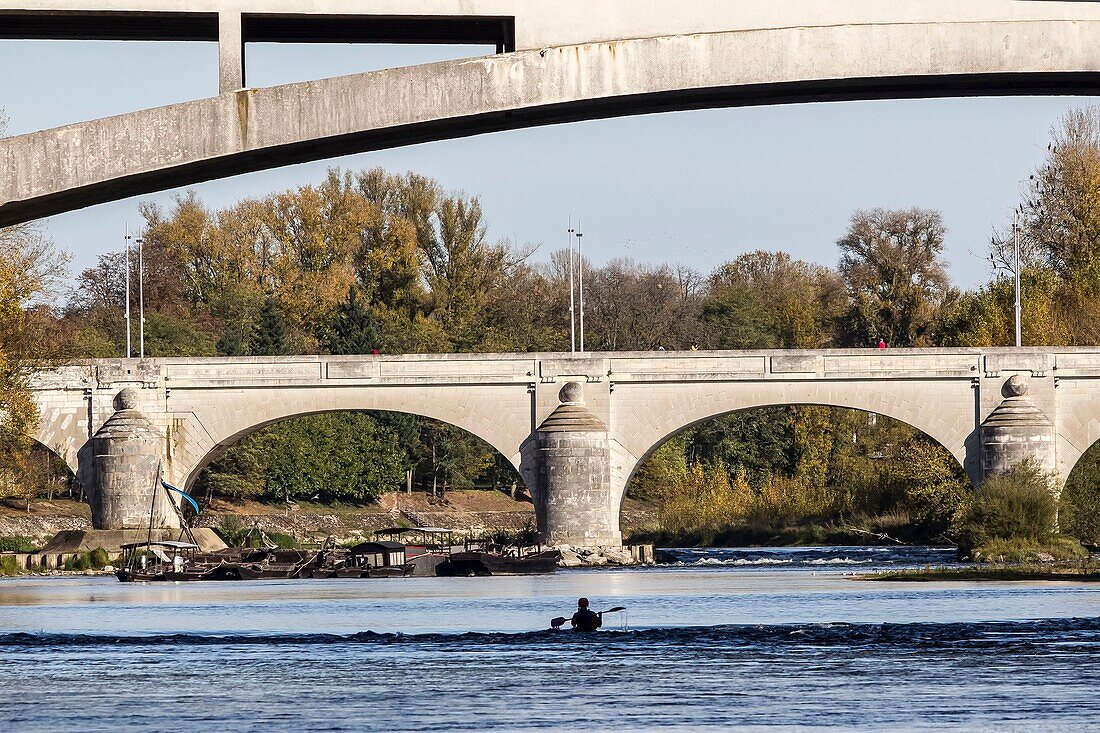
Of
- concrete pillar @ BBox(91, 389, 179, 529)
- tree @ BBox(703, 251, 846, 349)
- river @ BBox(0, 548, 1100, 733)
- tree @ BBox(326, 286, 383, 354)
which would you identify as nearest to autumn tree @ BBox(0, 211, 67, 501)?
river @ BBox(0, 548, 1100, 733)

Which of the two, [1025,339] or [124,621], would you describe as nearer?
[124,621]

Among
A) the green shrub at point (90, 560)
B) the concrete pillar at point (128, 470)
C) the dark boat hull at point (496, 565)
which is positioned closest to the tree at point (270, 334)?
the concrete pillar at point (128, 470)

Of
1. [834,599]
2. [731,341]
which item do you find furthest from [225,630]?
[731,341]

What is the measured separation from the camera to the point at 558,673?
855 inches

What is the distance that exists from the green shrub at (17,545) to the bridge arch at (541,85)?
57.4m

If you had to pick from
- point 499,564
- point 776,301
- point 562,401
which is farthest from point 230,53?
point 776,301

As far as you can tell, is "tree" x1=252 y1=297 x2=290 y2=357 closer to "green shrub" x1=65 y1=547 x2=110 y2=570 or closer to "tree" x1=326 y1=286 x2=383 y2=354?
"tree" x1=326 y1=286 x2=383 y2=354

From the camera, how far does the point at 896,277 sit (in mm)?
83125

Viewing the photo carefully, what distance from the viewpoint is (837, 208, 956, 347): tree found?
82562 mm

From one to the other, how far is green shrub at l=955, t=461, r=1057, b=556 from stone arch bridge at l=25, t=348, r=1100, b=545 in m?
4.27

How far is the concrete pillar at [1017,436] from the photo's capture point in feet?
178

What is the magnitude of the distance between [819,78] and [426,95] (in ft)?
4.47

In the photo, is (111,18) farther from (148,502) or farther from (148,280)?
(148,280)

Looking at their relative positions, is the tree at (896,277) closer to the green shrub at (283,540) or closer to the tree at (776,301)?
the tree at (776,301)
